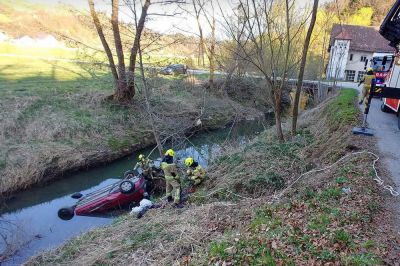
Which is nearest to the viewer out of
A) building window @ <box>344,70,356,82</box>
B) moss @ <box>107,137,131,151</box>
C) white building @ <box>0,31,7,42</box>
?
moss @ <box>107,137,131,151</box>

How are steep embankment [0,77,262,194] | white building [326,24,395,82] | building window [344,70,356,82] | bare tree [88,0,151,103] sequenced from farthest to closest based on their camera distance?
building window [344,70,356,82]
white building [326,24,395,82]
bare tree [88,0,151,103]
steep embankment [0,77,262,194]

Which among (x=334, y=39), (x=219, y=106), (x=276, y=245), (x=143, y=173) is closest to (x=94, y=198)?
(x=143, y=173)

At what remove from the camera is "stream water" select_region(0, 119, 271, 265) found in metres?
10.7

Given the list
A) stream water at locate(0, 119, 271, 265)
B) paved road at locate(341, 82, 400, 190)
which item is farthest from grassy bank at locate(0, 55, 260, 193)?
paved road at locate(341, 82, 400, 190)

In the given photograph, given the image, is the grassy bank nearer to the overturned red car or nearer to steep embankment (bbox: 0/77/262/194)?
steep embankment (bbox: 0/77/262/194)

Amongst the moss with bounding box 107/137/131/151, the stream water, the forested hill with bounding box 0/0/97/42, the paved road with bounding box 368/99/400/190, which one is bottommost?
the stream water

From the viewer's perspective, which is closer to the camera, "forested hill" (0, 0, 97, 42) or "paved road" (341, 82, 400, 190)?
"paved road" (341, 82, 400, 190)

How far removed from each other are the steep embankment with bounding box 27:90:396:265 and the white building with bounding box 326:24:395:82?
38106 mm

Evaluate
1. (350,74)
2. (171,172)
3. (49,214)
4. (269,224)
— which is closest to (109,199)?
(49,214)

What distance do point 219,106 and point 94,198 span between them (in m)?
19.4

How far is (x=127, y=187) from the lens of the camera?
12.4 metres

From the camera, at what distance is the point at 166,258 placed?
636 cm

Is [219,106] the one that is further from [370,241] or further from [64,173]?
[370,241]

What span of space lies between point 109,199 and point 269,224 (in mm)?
7884
